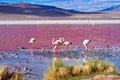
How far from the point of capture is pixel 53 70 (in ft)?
48.1

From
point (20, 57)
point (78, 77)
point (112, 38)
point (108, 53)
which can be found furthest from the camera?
point (112, 38)

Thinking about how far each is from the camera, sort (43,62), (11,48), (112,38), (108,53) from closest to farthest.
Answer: (43,62), (108,53), (11,48), (112,38)

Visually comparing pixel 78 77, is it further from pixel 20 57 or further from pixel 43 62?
pixel 20 57

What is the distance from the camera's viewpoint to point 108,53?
2656 centimetres

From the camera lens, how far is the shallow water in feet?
64.6

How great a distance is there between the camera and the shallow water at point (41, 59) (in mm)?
19694

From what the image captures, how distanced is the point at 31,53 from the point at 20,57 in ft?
7.60

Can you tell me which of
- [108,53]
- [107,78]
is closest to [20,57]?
[108,53]

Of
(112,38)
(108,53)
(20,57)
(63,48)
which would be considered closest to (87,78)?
(20,57)

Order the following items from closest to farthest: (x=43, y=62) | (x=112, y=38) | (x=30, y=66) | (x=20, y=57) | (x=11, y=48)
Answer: (x=30, y=66) → (x=43, y=62) → (x=20, y=57) → (x=11, y=48) → (x=112, y=38)

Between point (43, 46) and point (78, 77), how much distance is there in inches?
663

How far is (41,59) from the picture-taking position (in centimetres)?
2394

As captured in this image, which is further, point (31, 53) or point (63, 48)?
point (63, 48)

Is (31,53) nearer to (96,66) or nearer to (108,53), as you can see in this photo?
(108,53)
